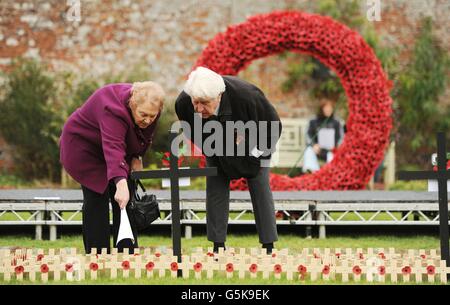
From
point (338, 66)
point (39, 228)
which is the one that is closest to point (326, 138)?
point (338, 66)

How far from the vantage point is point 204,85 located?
14.3ft

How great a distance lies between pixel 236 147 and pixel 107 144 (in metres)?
0.93

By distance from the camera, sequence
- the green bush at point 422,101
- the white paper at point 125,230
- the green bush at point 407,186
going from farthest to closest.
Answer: the green bush at point 422,101, the green bush at point 407,186, the white paper at point 125,230

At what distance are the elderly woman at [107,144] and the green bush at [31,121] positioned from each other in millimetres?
7034

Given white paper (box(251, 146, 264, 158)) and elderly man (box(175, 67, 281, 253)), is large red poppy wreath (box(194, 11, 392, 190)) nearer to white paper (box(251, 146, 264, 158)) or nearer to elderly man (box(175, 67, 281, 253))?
elderly man (box(175, 67, 281, 253))

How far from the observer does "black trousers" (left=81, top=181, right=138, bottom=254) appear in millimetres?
4617

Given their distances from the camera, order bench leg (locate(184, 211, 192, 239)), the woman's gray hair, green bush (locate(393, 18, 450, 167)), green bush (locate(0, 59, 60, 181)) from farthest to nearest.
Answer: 1. green bush (locate(393, 18, 450, 167))
2. green bush (locate(0, 59, 60, 181))
3. bench leg (locate(184, 211, 192, 239))
4. the woman's gray hair

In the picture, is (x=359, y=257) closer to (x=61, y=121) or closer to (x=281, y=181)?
(x=281, y=181)

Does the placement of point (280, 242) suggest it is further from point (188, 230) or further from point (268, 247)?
point (268, 247)

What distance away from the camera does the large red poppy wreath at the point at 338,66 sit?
8.83 metres

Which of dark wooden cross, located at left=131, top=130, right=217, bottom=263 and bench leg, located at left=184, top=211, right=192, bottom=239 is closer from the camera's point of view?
dark wooden cross, located at left=131, top=130, right=217, bottom=263

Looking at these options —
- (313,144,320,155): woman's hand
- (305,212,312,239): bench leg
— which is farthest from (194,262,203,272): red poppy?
(313,144,320,155): woman's hand

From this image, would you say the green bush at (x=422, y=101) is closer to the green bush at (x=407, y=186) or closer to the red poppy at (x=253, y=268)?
the green bush at (x=407, y=186)

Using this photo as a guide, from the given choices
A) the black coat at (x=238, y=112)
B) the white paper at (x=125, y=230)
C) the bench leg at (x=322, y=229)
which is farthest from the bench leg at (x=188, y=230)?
the white paper at (x=125, y=230)
